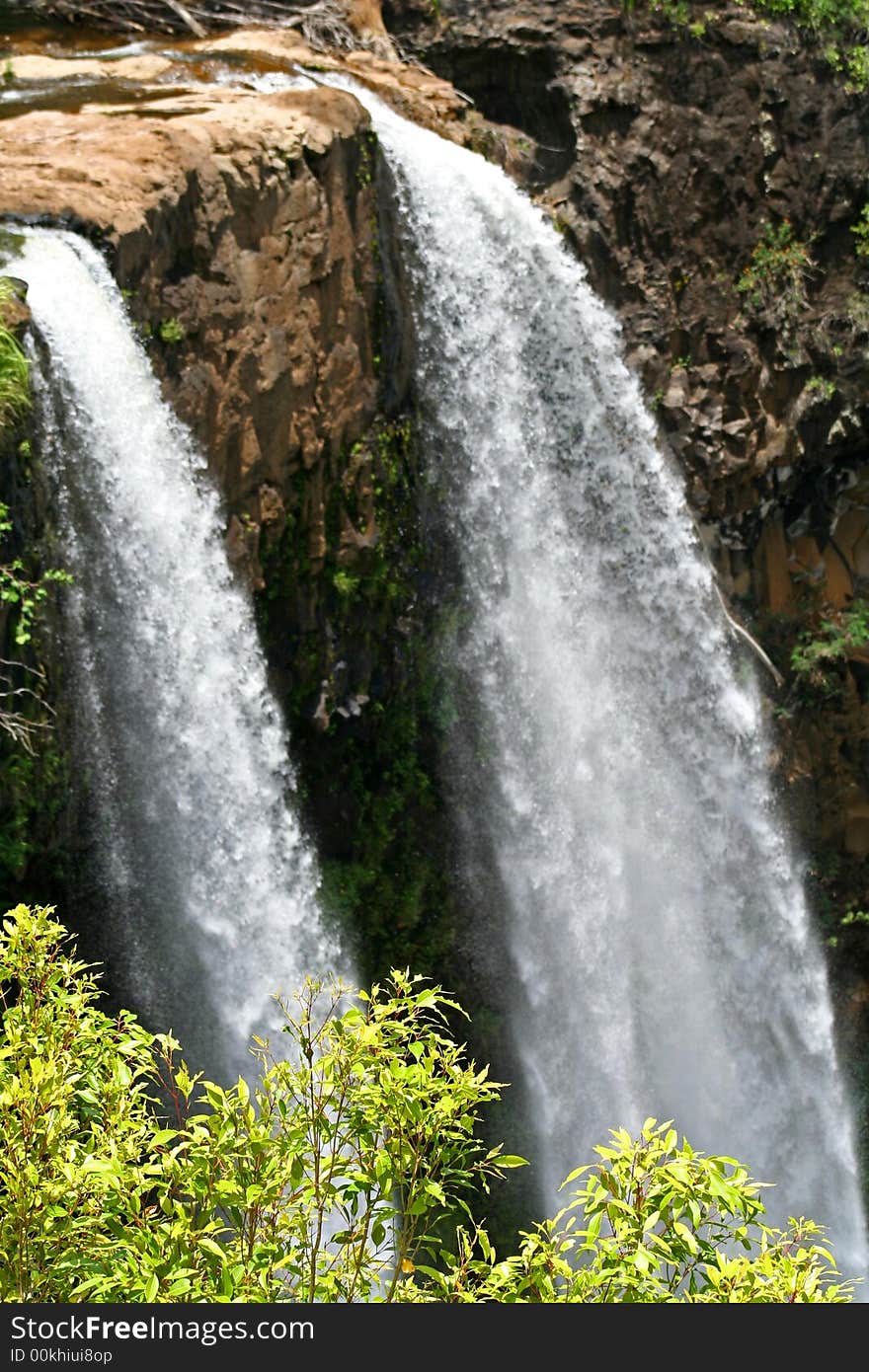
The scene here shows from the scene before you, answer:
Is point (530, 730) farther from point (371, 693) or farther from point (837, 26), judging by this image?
point (837, 26)

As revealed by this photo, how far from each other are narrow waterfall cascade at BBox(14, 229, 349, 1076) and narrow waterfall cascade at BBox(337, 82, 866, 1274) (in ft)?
8.84

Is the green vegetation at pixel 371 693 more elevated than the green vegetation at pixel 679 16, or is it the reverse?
the green vegetation at pixel 679 16

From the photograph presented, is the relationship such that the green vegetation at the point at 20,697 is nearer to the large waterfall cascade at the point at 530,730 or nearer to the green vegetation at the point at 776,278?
the large waterfall cascade at the point at 530,730

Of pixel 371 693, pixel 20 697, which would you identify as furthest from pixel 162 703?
pixel 371 693

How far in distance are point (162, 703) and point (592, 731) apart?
4539mm

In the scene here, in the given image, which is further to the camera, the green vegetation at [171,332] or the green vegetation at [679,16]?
the green vegetation at [679,16]

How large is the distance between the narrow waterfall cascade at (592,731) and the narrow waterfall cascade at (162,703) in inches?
106

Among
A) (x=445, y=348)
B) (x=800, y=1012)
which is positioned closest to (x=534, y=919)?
(x=800, y=1012)

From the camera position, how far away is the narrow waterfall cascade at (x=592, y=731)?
425 inches

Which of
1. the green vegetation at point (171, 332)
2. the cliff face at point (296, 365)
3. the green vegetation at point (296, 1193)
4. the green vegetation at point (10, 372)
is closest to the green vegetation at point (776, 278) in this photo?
the cliff face at point (296, 365)

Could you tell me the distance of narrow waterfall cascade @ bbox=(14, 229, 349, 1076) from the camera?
24.9ft

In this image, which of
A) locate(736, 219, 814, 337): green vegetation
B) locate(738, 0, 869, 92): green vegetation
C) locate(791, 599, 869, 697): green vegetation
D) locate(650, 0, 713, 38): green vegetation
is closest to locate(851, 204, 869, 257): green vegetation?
locate(736, 219, 814, 337): green vegetation

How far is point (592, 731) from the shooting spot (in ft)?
38.4

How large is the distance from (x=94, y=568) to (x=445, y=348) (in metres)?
3.87
